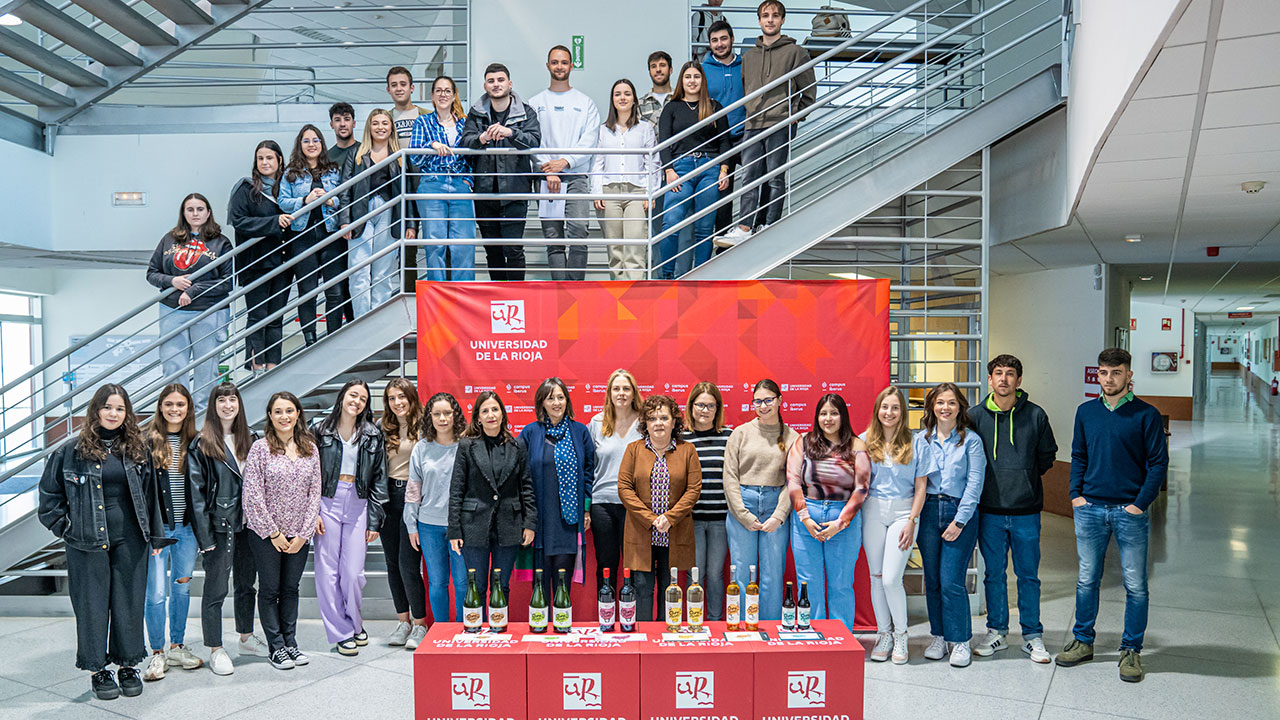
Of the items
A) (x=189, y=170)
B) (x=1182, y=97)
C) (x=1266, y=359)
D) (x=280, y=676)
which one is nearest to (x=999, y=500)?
(x=1182, y=97)

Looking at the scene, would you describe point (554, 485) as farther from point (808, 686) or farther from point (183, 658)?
point (183, 658)

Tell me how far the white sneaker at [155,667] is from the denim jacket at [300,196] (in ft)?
9.24

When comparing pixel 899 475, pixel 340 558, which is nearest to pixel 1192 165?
pixel 899 475

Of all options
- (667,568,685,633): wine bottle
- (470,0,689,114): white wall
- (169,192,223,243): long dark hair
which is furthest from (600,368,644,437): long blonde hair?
(470,0,689,114): white wall

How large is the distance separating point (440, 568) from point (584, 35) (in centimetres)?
477

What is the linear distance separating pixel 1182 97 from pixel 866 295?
8.54 ft

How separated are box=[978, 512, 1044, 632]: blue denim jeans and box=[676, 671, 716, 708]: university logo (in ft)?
7.09

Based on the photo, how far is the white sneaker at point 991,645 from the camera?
17.1 ft

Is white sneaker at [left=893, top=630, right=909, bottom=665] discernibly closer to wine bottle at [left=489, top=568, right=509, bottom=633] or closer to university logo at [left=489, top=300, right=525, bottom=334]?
wine bottle at [left=489, top=568, right=509, bottom=633]

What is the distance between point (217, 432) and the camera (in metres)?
4.86

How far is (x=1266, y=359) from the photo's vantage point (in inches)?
1328

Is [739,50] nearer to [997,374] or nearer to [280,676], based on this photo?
[997,374]

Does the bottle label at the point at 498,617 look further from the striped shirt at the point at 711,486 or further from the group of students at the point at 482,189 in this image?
the group of students at the point at 482,189

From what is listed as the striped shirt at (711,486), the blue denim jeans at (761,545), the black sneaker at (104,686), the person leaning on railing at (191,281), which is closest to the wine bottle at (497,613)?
the striped shirt at (711,486)
